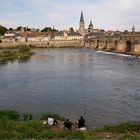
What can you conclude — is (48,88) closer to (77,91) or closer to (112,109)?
(77,91)

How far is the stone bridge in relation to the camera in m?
81.2

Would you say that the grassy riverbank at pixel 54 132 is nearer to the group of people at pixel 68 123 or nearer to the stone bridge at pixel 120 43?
the group of people at pixel 68 123

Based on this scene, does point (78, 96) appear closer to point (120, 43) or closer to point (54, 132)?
point (54, 132)

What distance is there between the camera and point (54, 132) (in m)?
17.1

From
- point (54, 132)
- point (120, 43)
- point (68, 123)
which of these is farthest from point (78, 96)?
point (120, 43)

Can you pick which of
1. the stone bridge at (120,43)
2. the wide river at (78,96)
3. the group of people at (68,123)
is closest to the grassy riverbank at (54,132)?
the group of people at (68,123)

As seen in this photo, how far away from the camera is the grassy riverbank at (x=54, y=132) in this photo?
1619 cm

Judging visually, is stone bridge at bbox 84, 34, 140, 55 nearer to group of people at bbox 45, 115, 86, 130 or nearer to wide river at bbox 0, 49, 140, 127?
wide river at bbox 0, 49, 140, 127

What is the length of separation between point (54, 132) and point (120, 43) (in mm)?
78469

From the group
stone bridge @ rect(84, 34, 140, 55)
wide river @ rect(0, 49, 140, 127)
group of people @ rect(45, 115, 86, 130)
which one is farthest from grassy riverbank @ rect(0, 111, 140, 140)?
stone bridge @ rect(84, 34, 140, 55)

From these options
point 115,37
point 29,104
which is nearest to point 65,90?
point 29,104

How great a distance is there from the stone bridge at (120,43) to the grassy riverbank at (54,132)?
6242cm

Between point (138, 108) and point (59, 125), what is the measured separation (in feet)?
27.1

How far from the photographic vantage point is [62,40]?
5837 inches
